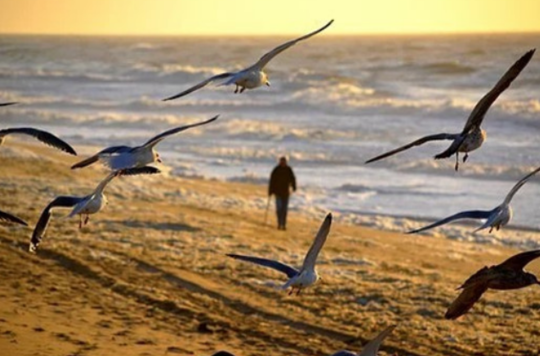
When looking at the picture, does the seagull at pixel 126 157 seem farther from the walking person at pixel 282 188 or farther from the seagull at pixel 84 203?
the walking person at pixel 282 188

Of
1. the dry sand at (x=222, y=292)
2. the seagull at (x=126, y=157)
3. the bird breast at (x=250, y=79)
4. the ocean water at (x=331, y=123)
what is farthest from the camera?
the ocean water at (x=331, y=123)

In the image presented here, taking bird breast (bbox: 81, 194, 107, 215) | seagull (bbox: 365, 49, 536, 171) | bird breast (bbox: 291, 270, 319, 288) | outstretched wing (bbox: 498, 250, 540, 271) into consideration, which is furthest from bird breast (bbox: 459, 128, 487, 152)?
bird breast (bbox: 81, 194, 107, 215)

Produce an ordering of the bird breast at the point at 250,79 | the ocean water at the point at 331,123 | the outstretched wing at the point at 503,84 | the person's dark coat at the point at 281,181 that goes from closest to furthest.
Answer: the outstretched wing at the point at 503,84
the bird breast at the point at 250,79
the person's dark coat at the point at 281,181
the ocean water at the point at 331,123

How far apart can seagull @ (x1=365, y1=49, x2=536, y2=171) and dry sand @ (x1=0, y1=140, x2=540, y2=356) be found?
106 inches

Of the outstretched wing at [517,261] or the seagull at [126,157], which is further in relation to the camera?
the seagull at [126,157]

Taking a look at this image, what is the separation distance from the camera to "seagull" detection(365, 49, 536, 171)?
741cm

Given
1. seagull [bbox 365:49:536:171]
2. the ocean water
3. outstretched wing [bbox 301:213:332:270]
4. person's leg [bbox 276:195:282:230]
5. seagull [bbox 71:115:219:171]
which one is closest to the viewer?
seagull [bbox 365:49:536:171]

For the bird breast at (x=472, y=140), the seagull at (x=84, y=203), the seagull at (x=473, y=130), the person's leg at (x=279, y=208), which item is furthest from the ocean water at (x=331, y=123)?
the bird breast at (x=472, y=140)

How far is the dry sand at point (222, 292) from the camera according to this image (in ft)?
32.0

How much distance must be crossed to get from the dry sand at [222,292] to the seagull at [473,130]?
2.69 metres

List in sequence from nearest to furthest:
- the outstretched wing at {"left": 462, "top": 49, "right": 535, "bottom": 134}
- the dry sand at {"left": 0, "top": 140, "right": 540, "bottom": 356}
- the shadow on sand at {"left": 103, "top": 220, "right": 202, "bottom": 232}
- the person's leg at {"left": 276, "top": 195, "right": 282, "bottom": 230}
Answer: the outstretched wing at {"left": 462, "top": 49, "right": 535, "bottom": 134} < the dry sand at {"left": 0, "top": 140, "right": 540, "bottom": 356} < the shadow on sand at {"left": 103, "top": 220, "right": 202, "bottom": 232} < the person's leg at {"left": 276, "top": 195, "right": 282, "bottom": 230}

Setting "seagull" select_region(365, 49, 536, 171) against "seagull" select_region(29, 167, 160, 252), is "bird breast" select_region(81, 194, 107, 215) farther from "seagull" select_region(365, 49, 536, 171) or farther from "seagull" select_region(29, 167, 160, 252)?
"seagull" select_region(365, 49, 536, 171)

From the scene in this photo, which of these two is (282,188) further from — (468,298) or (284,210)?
(468,298)

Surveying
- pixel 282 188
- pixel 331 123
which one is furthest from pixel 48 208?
pixel 331 123
